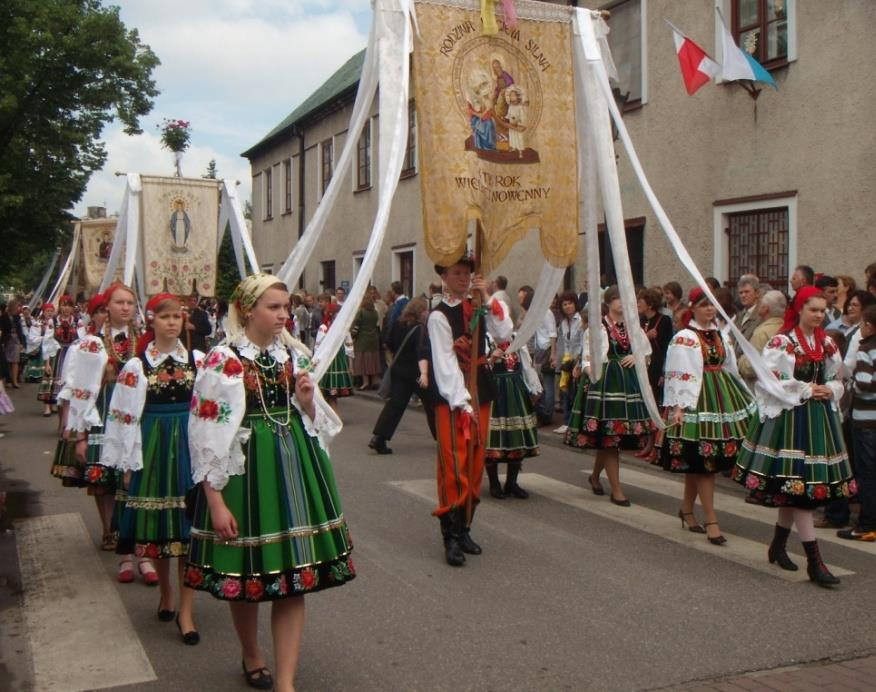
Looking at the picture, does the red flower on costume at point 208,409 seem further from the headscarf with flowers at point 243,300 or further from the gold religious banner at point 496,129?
the gold religious banner at point 496,129

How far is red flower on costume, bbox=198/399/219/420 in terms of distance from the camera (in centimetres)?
406

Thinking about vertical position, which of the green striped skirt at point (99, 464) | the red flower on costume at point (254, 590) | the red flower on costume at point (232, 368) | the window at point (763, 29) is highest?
the window at point (763, 29)

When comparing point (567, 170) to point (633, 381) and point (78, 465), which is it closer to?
point (633, 381)

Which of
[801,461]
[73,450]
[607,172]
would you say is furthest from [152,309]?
[801,461]

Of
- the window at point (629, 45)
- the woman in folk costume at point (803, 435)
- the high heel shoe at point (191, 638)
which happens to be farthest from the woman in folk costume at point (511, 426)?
the window at point (629, 45)

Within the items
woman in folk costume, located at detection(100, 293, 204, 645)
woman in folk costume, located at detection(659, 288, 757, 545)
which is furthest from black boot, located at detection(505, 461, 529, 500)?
woman in folk costume, located at detection(100, 293, 204, 645)

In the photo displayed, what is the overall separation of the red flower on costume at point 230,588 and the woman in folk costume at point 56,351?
10107 mm

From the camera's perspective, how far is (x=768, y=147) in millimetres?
12992

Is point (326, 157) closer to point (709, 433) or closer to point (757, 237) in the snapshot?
point (757, 237)

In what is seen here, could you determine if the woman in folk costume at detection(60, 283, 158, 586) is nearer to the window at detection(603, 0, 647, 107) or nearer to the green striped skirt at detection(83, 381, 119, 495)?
the green striped skirt at detection(83, 381, 119, 495)

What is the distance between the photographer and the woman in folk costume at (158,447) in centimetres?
A: 523

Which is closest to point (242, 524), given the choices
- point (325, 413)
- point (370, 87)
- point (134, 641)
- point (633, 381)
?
point (325, 413)

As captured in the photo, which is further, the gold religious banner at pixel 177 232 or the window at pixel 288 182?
the window at pixel 288 182

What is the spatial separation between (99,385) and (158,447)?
44.4 inches
